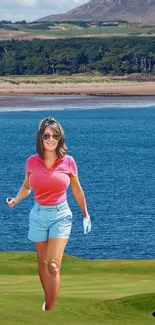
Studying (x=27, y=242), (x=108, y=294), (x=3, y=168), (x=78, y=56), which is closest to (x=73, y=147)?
(x=3, y=168)

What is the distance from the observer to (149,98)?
97938 mm

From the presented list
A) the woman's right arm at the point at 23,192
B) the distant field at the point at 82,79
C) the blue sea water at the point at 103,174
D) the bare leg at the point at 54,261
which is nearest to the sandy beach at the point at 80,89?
the distant field at the point at 82,79

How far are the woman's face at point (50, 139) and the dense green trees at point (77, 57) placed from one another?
379 feet

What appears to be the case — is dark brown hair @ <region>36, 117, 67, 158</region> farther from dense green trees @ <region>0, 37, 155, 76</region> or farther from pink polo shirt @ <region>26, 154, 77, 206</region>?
dense green trees @ <region>0, 37, 155, 76</region>

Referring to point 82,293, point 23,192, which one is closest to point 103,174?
point 82,293

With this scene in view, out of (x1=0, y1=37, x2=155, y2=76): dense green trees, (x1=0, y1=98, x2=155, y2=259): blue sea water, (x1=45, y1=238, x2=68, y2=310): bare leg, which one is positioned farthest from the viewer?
(x1=0, y1=37, x2=155, y2=76): dense green trees

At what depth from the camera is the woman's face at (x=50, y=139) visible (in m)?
9.20

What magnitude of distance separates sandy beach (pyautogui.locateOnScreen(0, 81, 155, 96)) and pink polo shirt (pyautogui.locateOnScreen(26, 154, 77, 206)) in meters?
89.3

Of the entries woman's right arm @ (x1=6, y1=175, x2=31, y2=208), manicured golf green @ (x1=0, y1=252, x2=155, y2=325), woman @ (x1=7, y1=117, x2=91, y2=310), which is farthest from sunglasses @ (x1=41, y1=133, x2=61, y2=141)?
manicured golf green @ (x1=0, y1=252, x2=155, y2=325)

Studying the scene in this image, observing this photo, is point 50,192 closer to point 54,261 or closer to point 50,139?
point 50,139

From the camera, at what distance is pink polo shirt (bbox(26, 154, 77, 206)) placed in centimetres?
919

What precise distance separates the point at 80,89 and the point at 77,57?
32583 mm

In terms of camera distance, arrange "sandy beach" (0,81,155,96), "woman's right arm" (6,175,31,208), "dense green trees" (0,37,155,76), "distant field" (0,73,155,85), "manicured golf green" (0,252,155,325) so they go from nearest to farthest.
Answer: "woman's right arm" (6,175,31,208) < "manicured golf green" (0,252,155,325) < "sandy beach" (0,81,155,96) < "distant field" (0,73,155,85) < "dense green trees" (0,37,155,76)

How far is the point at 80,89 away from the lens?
105 m
